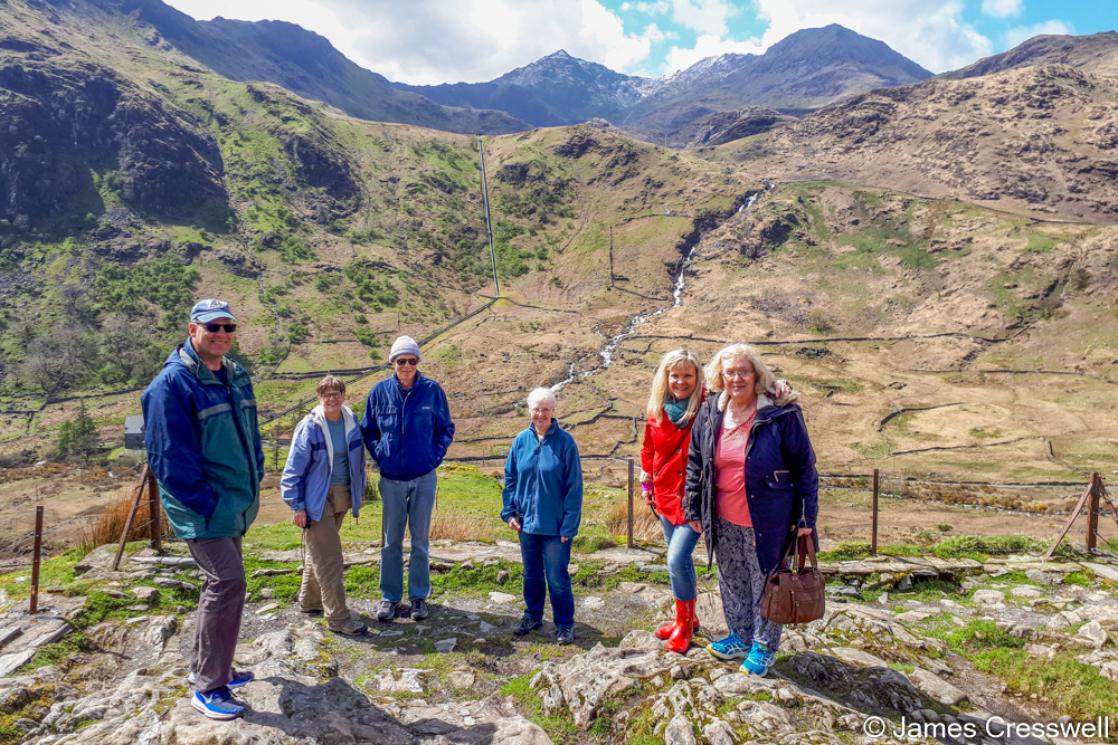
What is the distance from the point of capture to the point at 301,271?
67062 millimetres

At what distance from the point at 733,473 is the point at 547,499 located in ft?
5.74

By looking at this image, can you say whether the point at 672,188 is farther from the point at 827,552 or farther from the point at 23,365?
the point at 827,552

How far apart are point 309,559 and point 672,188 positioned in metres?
83.1

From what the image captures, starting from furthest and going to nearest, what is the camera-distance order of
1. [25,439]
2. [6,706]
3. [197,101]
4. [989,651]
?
1. [197,101]
2. [25,439]
3. [989,651]
4. [6,706]

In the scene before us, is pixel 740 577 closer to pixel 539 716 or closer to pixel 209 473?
pixel 539 716

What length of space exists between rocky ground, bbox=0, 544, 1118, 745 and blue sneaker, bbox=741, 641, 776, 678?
4.8 inches

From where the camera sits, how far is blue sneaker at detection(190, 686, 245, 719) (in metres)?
3.42

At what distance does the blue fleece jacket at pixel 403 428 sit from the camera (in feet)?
18.3

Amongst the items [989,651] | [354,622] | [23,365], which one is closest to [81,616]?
[354,622]

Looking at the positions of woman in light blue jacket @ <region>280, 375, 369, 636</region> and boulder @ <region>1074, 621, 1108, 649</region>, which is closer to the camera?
boulder @ <region>1074, 621, 1108, 649</region>

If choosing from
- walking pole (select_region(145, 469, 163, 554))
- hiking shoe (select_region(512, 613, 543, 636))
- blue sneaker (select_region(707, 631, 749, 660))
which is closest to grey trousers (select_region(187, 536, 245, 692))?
hiking shoe (select_region(512, 613, 543, 636))

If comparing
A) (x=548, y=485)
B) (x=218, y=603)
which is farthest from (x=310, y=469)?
(x=548, y=485)

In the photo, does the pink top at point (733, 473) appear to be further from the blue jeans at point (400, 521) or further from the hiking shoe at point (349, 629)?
the hiking shoe at point (349, 629)

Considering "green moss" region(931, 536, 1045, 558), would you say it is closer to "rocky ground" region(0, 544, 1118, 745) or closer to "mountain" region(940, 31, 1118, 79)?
"rocky ground" region(0, 544, 1118, 745)
